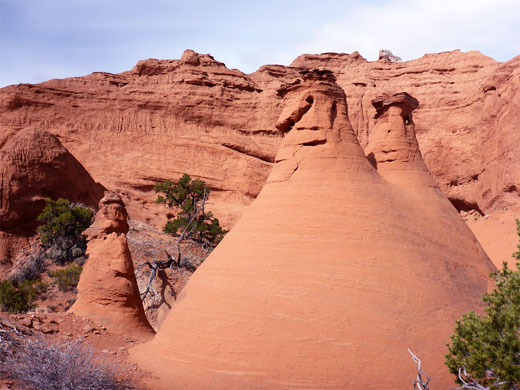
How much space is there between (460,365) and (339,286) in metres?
1.75

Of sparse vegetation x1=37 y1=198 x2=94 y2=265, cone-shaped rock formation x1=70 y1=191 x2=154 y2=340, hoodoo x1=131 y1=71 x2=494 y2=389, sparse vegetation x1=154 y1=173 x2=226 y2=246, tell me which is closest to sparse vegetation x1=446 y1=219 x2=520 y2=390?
hoodoo x1=131 y1=71 x2=494 y2=389

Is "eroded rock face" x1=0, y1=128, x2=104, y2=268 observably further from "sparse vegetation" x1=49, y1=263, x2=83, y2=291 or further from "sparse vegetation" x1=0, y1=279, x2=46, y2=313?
"sparse vegetation" x1=0, y1=279, x2=46, y2=313

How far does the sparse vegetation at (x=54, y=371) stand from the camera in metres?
5.11

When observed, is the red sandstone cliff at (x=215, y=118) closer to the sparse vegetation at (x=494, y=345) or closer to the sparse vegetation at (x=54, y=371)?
the sparse vegetation at (x=54, y=371)

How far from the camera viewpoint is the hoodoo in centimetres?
572

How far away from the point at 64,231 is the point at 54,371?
13.9 m

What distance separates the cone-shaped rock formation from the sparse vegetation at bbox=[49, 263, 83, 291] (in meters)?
6.05

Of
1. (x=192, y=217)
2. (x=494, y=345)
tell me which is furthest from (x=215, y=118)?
(x=494, y=345)

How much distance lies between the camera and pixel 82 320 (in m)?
8.80

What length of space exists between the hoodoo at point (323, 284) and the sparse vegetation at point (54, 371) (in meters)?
0.84

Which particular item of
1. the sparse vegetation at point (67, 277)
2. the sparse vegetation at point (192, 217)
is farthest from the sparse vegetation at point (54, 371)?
the sparse vegetation at point (192, 217)

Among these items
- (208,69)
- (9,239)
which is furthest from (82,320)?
(208,69)

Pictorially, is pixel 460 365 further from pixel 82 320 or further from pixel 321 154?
pixel 82 320

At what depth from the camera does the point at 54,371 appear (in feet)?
17.3
